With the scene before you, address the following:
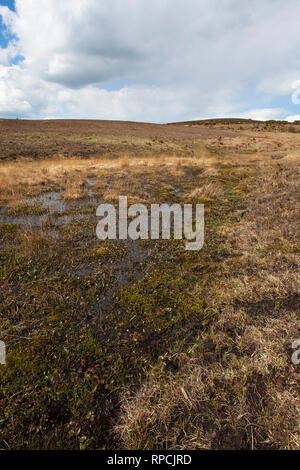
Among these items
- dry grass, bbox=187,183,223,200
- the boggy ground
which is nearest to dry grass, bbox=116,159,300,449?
the boggy ground

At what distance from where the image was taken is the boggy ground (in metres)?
2.40

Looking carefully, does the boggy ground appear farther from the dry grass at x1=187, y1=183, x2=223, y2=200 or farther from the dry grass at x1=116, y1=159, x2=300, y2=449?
the dry grass at x1=187, y1=183, x2=223, y2=200

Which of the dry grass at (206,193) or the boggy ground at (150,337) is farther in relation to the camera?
the dry grass at (206,193)

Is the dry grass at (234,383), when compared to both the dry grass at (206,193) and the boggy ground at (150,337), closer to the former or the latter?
the boggy ground at (150,337)

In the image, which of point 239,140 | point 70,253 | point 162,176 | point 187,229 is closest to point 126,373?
point 70,253

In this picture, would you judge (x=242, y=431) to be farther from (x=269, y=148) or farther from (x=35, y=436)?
(x=269, y=148)

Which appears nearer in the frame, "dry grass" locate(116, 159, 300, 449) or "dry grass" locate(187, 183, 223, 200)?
"dry grass" locate(116, 159, 300, 449)

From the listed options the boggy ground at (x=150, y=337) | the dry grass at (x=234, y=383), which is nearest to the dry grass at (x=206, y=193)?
the boggy ground at (x=150, y=337)

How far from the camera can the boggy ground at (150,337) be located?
2.40 metres

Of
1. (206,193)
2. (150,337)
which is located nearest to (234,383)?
(150,337)

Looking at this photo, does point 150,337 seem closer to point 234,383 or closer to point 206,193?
point 234,383

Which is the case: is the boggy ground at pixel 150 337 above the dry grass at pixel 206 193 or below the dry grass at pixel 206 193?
below

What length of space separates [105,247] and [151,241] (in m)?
1.41

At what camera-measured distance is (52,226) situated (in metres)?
7.47
